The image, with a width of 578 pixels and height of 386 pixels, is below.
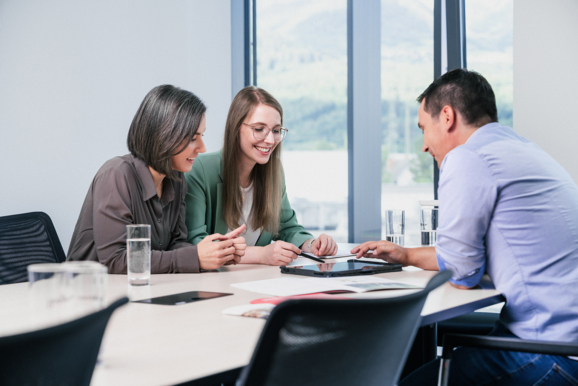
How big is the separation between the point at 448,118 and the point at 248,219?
1.10 m

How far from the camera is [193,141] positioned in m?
2.04

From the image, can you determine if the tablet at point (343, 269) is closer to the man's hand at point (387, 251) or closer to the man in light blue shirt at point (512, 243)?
the man's hand at point (387, 251)

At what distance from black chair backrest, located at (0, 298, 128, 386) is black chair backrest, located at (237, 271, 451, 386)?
183 millimetres

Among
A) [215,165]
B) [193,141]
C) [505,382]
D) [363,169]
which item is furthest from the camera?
[363,169]

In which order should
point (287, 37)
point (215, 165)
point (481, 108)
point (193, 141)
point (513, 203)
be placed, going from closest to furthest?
point (513, 203) < point (481, 108) < point (193, 141) < point (215, 165) < point (287, 37)

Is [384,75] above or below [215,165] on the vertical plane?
above

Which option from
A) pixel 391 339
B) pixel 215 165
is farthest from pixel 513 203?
pixel 215 165

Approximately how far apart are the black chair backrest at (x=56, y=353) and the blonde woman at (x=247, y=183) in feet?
5.43

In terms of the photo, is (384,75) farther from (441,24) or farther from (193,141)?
(193,141)

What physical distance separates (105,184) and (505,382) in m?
1.37

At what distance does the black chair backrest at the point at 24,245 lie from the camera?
6.26ft

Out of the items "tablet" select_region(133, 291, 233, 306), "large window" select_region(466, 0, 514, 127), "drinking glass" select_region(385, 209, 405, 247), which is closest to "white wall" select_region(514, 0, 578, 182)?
"large window" select_region(466, 0, 514, 127)

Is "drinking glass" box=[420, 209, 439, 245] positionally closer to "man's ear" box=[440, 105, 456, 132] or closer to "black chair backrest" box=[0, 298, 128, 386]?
"man's ear" box=[440, 105, 456, 132]

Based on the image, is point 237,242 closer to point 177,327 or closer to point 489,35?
point 177,327
